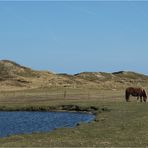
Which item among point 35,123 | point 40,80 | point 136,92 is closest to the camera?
point 35,123

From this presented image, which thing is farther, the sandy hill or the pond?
the sandy hill

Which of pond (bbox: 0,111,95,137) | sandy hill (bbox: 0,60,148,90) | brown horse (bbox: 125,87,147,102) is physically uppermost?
sandy hill (bbox: 0,60,148,90)

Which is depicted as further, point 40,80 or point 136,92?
point 40,80

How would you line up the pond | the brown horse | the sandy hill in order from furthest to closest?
the sandy hill
the brown horse
the pond

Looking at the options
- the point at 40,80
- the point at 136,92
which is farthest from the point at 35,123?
the point at 40,80

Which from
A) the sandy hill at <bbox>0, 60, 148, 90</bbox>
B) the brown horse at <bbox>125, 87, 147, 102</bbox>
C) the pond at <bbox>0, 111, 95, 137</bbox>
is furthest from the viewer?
the sandy hill at <bbox>0, 60, 148, 90</bbox>

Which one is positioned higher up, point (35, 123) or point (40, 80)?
point (40, 80)

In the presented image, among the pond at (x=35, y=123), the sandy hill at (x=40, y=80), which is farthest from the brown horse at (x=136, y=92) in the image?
the sandy hill at (x=40, y=80)

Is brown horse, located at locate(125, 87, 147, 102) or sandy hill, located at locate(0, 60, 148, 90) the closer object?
brown horse, located at locate(125, 87, 147, 102)

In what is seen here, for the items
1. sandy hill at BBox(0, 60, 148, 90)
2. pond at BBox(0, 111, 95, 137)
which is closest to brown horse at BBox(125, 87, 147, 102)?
pond at BBox(0, 111, 95, 137)

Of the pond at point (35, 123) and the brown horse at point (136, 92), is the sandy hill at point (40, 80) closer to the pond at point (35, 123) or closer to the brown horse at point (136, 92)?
the brown horse at point (136, 92)

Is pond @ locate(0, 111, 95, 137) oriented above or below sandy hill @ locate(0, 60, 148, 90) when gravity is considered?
below

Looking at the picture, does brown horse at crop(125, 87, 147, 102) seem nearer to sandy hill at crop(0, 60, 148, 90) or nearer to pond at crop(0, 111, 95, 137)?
pond at crop(0, 111, 95, 137)

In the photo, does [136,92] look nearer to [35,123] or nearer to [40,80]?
[35,123]
